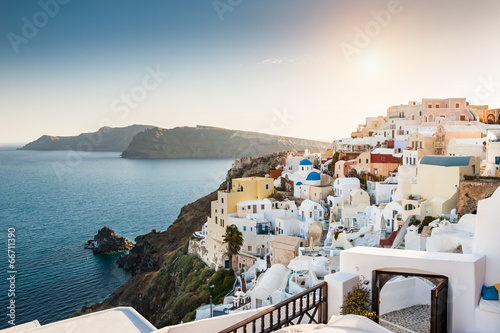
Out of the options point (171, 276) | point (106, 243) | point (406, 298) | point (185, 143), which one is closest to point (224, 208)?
point (171, 276)

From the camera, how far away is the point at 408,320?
5520 mm

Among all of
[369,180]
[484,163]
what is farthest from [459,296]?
[369,180]

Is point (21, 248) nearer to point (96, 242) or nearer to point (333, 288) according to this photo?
point (96, 242)

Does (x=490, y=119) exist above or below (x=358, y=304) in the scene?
above

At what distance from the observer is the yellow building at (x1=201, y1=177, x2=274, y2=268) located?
748 inches

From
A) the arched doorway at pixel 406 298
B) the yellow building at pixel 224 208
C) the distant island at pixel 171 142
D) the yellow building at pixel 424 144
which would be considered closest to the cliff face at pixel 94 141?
the distant island at pixel 171 142

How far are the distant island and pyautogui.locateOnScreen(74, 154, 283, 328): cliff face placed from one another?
2131 centimetres

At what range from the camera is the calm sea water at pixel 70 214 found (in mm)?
24156

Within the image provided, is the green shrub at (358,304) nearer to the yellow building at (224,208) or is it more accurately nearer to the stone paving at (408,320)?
the stone paving at (408,320)

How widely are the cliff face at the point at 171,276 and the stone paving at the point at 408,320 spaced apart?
37.7 feet

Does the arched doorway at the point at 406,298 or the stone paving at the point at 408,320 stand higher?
the arched doorway at the point at 406,298

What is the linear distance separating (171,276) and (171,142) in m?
92.5

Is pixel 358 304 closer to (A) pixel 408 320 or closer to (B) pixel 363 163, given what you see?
(A) pixel 408 320

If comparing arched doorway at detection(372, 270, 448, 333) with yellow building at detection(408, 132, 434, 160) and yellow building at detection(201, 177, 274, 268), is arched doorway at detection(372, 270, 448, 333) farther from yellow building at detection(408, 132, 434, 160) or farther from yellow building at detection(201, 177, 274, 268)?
yellow building at detection(408, 132, 434, 160)
